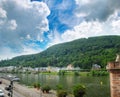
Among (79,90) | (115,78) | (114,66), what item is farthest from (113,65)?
(79,90)

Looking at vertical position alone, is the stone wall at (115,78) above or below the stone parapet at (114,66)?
below

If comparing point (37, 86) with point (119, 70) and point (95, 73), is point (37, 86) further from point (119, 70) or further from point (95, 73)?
point (95, 73)

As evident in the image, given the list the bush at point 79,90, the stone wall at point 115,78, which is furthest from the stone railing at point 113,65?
the bush at point 79,90

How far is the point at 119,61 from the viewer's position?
1895 cm

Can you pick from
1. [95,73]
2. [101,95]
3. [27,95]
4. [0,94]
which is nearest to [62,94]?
[27,95]

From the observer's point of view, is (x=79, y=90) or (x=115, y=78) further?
(x=79, y=90)

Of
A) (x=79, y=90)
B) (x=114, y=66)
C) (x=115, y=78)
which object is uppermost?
(x=114, y=66)

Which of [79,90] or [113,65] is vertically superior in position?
[113,65]

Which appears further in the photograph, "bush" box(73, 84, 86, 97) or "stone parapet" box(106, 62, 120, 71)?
"bush" box(73, 84, 86, 97)

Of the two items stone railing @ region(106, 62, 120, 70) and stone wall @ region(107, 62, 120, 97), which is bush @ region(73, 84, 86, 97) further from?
stone railing @ region(106, 62, 120, 70)

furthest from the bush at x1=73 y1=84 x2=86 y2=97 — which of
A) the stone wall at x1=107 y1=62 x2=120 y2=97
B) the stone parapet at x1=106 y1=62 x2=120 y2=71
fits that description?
the stone parapet at x1=106 y1=62 x2=120 y2=71

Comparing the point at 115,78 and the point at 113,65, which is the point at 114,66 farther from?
the point at 115,78

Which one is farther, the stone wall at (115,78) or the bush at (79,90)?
the bush at (79,90)

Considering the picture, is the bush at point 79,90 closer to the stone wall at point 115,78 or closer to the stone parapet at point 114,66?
the stone wall at point 115,78
